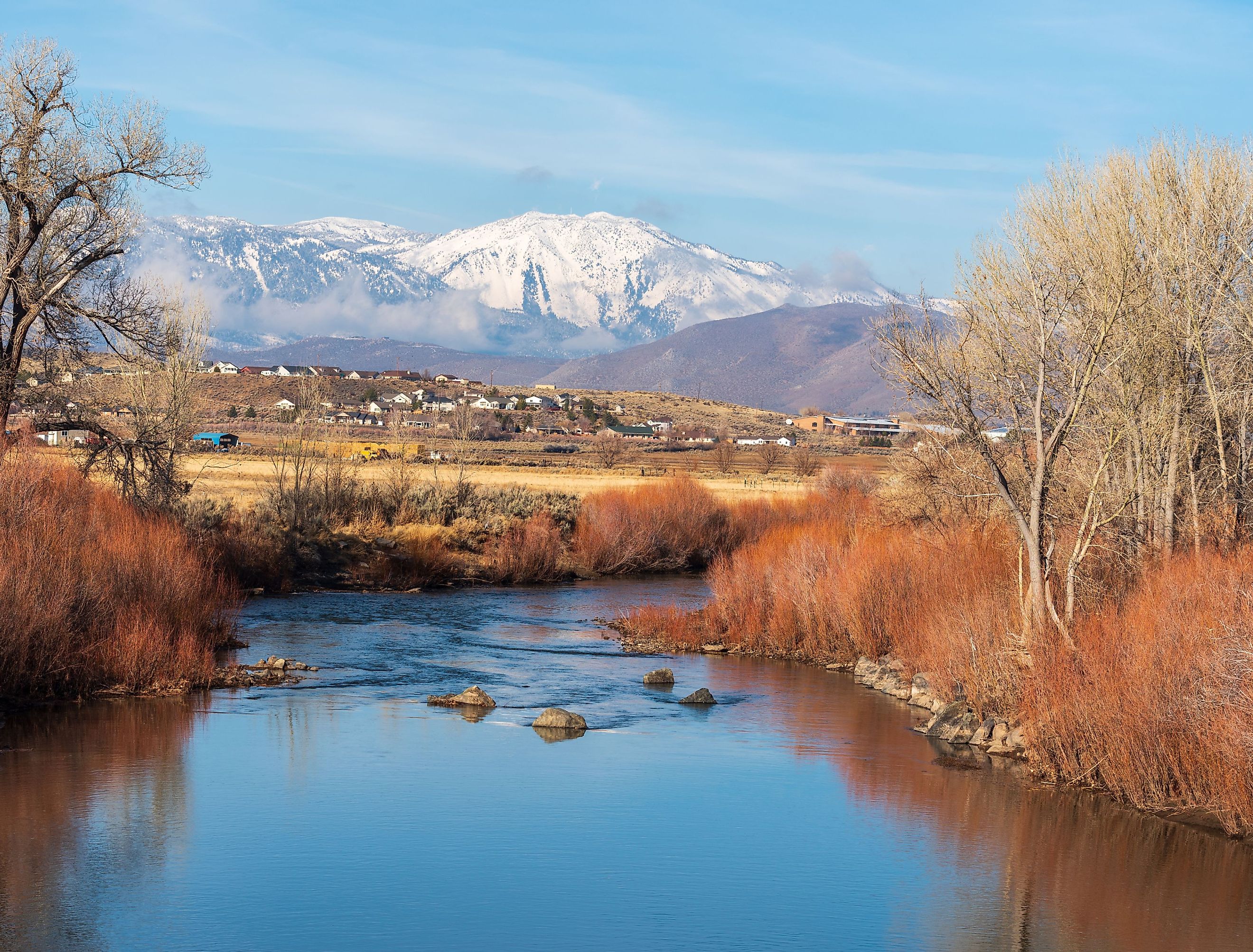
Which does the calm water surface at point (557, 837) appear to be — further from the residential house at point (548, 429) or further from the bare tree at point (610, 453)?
the residential house at point (548, 429)

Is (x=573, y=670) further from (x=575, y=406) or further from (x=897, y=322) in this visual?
(x=575, y=406)

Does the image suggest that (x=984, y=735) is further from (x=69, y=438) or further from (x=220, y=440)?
(x=220, y=440)

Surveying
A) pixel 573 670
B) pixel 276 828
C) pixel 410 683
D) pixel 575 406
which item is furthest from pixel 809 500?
pixel 575 406

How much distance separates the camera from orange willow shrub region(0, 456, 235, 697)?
1942 centimetres

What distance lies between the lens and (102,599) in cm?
2073

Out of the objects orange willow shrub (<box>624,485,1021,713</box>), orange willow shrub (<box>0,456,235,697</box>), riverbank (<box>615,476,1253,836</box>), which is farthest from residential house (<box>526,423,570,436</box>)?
orange willow shrub (<box>0,456,235,697</box>)

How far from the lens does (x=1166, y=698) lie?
50.3ft

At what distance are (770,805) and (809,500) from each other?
105 ft

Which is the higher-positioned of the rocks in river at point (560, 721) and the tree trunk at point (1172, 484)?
the tree trunk at point (1172, 484)

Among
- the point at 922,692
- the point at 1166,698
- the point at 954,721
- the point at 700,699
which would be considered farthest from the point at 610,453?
the point at 1166,698

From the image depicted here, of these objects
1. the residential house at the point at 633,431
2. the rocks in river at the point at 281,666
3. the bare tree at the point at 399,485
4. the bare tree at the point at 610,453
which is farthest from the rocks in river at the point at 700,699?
the residential house at the point at 633,431

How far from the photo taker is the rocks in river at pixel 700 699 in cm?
2183

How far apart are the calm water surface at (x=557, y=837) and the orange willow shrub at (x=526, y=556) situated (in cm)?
1720

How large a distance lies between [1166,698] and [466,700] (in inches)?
428
